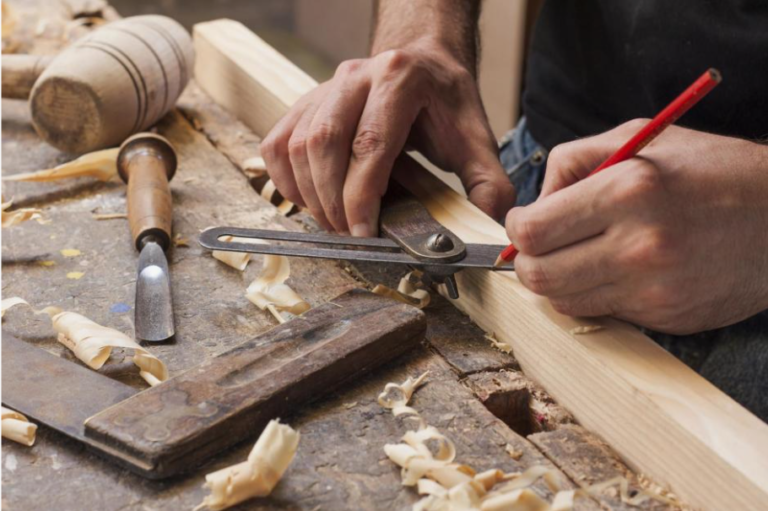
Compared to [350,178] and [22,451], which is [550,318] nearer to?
[350,178]

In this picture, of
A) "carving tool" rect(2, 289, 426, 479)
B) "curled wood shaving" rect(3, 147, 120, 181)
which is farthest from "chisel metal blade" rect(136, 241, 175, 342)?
"curled wood shaving" rect(3, 147, 120, 181)

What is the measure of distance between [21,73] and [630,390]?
57.1 inches

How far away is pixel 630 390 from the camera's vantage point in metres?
0.96

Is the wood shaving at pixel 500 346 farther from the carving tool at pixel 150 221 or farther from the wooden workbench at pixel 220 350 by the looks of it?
the carving tool at pixel 150 221

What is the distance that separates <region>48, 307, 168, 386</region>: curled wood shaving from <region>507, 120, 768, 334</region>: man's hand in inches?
18.4

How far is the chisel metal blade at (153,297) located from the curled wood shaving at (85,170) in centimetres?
33

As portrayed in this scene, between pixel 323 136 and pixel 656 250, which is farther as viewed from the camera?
pixel 323 136

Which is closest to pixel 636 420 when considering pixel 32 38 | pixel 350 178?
pixel 350 178

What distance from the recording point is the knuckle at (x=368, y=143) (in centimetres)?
132

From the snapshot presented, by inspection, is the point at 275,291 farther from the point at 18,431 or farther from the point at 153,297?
the point at 18,431

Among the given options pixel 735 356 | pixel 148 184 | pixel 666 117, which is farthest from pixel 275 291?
pixel 735 356

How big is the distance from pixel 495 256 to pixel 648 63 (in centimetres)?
66

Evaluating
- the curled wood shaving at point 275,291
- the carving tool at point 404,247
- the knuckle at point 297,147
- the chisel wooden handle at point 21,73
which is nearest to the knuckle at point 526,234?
the carving tool at point 404,247

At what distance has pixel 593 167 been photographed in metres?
1.09
